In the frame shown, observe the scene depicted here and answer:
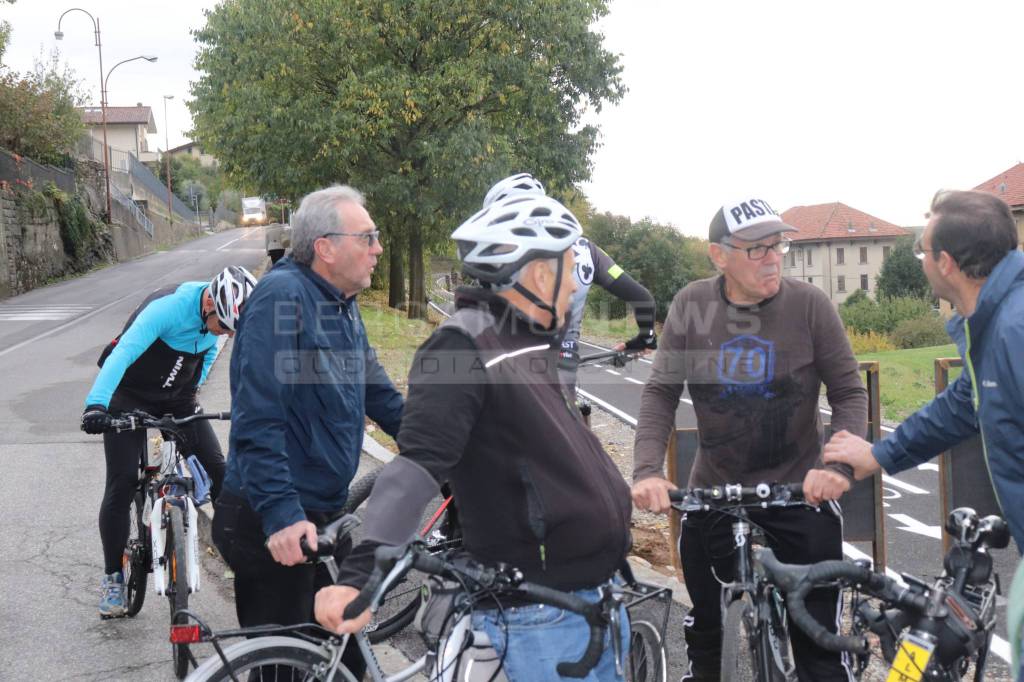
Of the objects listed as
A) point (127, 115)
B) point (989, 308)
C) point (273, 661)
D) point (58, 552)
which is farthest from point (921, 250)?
point (127, 115)

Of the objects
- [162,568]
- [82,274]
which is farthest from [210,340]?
[82,274]

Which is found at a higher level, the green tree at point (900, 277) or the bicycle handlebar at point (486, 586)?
the bicycle handlebar at point (486, 586)

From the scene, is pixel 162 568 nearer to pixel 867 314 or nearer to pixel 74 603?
pixel 74 603

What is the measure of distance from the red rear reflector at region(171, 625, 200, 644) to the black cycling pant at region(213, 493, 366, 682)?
28.2 inches

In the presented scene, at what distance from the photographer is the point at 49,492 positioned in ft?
26.8

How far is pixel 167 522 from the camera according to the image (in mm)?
4887

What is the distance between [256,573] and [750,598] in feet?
5.59

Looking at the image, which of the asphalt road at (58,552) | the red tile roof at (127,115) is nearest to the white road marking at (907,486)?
the asphalt road at (58,552)

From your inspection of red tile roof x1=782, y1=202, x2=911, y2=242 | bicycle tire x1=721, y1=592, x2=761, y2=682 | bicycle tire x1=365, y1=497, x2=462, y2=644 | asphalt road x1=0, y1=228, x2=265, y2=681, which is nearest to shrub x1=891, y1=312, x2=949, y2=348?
asphalt road x1=0, y1=228, x2=265, y2=681

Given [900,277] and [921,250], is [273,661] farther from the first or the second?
[900,277]

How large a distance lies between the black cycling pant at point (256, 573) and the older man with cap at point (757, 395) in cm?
127

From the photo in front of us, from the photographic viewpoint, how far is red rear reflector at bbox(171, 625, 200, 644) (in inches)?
101

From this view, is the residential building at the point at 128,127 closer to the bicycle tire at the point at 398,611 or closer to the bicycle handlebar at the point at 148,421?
the bicycle handlebar at the point at 148,421

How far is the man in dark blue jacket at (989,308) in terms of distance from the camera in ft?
8.51
